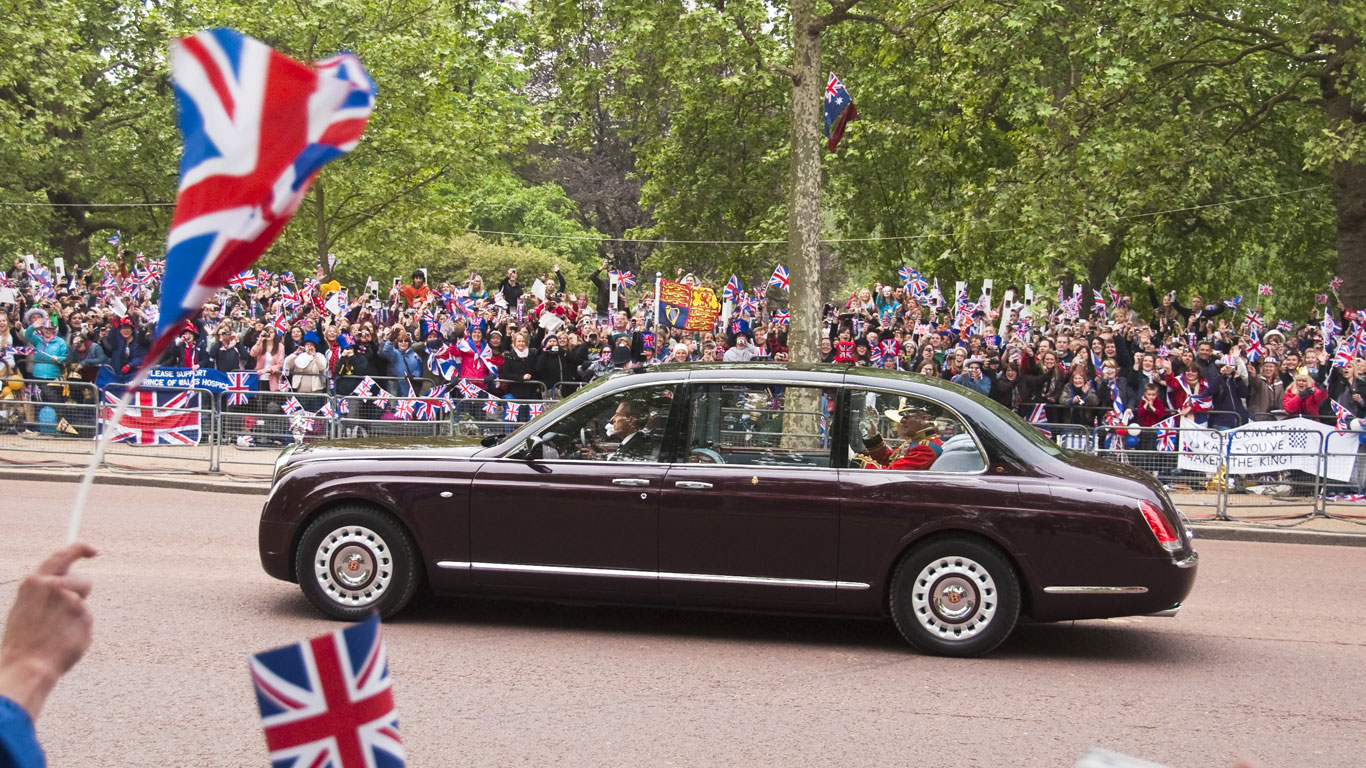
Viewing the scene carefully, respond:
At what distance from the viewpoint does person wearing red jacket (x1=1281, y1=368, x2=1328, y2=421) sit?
16250mm

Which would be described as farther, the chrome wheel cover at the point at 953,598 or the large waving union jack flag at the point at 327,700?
the chrome wheel cover at the point at 953,598

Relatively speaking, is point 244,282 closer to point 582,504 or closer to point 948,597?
point 582,504

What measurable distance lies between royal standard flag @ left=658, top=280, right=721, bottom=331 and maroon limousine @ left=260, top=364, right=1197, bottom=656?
45.8ft

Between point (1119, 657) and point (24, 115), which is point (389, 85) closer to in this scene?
point (24, 115)

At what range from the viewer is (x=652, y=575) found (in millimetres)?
8188

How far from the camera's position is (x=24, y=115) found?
3372 cm

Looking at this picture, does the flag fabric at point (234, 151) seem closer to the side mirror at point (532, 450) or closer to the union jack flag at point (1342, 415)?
the side mirror at point (532, 450)

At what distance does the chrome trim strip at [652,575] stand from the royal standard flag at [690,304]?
14428mm

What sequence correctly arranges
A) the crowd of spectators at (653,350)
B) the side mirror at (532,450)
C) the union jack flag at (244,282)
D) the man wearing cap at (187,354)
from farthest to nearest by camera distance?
the union jack flag at (244,282) < the man wearing cap at (187,354) < the crowd of spectators at (653,350) < the side mirror at (532,450)

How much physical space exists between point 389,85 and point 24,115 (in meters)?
9.41

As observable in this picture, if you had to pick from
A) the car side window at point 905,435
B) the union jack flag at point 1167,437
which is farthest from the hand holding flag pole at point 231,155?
the union jack flag at point 1167,437

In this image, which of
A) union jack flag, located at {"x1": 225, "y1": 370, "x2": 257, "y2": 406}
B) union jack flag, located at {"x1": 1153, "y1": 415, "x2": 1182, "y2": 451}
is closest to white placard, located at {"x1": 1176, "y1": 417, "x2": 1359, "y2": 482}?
union jack flag, located at {"x1": 1153, "y1": 415, "x2": 1182, "y2": 451}

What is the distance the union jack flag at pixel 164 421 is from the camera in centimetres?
1636

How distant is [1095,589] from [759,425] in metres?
2.23
